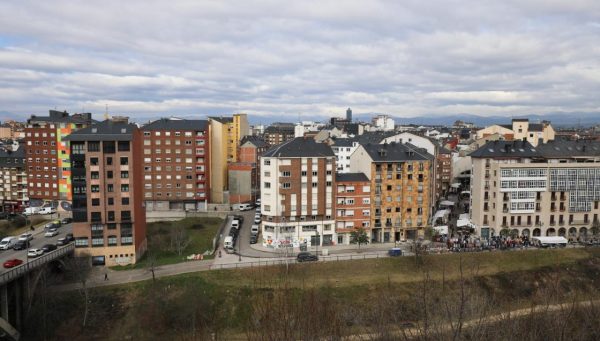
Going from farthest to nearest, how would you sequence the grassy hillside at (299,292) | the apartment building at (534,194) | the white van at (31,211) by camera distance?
the white van at (31,211) → the apartment building at (534,194) → the grassy hillside at (299,292)

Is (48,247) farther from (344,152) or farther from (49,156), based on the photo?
(344,152)

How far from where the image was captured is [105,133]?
5656 centimetres

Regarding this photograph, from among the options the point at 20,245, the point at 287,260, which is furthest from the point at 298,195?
the point at 20,245

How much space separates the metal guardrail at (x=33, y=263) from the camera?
44691 mm

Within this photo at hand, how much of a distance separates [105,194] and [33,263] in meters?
10.5

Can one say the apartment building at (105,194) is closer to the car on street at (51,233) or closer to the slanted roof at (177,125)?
the car on street at (51,233)

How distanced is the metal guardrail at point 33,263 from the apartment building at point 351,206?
3231 cm

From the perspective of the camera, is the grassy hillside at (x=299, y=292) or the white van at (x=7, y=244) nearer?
the grassy hillside at (x=299, y=292)

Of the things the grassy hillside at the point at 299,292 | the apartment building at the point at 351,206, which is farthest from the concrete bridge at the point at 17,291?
the apartment building at the point at 351,206

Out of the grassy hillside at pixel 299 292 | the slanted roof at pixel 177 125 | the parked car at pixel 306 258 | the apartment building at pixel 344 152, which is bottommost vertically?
the grassy hillside at pixel 299 292

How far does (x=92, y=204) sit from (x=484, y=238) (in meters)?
50.4

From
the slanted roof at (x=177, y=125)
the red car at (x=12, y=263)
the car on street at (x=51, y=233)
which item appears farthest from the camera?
the slanted roof at (x=177, y=125)

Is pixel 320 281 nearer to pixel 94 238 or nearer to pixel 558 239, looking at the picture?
pixel 94 238

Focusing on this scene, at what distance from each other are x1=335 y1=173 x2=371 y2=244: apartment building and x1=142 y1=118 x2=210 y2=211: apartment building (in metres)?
28.4
